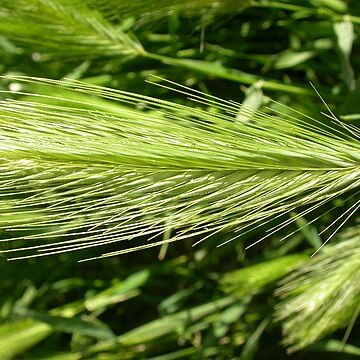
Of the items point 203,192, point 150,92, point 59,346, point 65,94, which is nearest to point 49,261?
point 59,346

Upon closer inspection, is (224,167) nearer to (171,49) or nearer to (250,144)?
(250,144)

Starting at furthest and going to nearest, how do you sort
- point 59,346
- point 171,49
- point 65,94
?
point 59,346 → point 171,49 → point 65,94

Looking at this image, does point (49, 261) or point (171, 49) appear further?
point (49, 261)

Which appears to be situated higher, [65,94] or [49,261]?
[65,94]

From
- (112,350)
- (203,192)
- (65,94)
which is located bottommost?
(112,350)

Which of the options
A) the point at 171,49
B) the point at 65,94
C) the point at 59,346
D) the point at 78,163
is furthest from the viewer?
the point at 59,346

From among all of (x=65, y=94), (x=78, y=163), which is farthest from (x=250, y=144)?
(x=65, y=94)

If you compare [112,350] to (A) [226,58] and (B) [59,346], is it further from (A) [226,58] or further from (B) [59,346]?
(A) [226,58]
